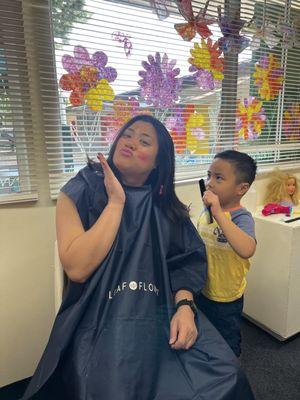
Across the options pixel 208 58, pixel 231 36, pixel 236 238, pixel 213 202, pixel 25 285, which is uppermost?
pixel 231 36

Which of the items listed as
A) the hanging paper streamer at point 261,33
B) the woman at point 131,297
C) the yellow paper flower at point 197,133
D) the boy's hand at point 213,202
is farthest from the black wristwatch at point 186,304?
the hanging paper streamer at point 261,33

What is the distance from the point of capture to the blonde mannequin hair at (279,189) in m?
2.01

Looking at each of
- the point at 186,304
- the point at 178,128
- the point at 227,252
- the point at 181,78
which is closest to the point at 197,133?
the point at 178,128

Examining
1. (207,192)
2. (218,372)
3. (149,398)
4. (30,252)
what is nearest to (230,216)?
(207,192)

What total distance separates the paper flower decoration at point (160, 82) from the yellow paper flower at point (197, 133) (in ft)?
0.56

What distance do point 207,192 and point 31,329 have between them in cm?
102

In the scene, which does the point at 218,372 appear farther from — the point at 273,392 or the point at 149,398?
the point at 273,392

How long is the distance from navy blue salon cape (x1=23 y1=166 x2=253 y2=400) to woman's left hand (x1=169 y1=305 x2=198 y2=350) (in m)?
0.02

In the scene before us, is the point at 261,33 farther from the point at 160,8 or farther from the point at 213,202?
the point at 213,202

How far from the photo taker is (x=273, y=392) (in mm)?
1452

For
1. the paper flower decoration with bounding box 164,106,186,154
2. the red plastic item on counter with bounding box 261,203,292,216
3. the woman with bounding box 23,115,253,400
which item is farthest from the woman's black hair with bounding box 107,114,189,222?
the red plastic item on counter with bounding box 261,203,292,216

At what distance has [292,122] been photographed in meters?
2.20

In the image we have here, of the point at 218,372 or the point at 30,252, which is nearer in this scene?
the point at 218,372

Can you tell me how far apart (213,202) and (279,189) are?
103cm
